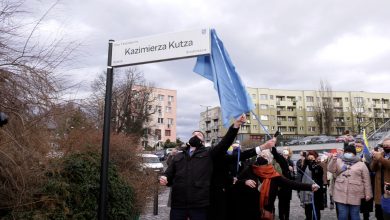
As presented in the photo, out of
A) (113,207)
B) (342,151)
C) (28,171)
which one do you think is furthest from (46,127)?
(342,151)

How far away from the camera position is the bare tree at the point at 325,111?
79.5 m

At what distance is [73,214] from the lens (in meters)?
6.88

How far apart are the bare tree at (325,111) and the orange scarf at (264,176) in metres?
75.8

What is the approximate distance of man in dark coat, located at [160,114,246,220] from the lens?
5238 millimetres

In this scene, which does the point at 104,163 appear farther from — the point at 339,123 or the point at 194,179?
the point at 339,123

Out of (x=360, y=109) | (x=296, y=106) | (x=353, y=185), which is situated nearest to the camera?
(x=353, y=185)

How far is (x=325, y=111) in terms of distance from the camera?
79625 millimetres

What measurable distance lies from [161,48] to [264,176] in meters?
2.77

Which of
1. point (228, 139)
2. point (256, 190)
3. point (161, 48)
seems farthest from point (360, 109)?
point (161, 48)

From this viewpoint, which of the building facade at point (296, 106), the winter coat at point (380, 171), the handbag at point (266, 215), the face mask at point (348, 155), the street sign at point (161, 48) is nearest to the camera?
the street sign at point (161, 48)

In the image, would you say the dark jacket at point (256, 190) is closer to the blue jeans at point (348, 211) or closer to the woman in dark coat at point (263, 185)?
the woman in dark coat at point (263, 185)

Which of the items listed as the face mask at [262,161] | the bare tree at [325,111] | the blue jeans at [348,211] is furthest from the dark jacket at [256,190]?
the bare tree at [325,111]

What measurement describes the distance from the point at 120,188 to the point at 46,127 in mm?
2079

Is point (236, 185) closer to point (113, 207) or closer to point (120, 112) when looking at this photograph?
point (113, 207)
